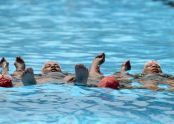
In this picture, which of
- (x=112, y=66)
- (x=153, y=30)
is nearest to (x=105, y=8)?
(x=153, y=30)

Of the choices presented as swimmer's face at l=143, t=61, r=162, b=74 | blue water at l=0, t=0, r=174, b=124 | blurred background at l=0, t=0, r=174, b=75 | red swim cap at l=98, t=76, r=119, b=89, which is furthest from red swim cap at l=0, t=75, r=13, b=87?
blurred background at l=0, t=0, r=174, b=75

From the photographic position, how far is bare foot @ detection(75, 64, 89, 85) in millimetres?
7352

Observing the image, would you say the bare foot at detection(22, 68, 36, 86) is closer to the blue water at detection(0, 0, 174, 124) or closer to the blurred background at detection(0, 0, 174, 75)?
the blue water at detection(0, 0, 174, 124)

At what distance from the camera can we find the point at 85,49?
43.1ft

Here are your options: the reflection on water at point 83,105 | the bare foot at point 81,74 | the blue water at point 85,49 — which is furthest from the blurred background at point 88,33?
the reflection on water at point 83,105

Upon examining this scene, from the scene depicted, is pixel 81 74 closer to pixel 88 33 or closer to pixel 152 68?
pixel 152 68

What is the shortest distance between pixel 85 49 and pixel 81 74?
5702mm

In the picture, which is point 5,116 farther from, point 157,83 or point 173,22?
point 173,22

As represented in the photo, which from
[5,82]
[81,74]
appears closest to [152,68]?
[81,74]

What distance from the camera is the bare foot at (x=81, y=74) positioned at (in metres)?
7.35

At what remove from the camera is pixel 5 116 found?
5934 millimetres

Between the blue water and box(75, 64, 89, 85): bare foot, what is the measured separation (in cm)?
20

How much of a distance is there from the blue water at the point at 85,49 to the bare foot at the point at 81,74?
0.20 meters

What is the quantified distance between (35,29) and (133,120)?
35.5 ft
